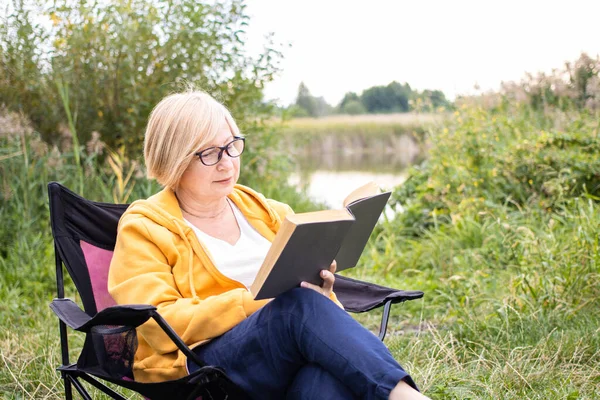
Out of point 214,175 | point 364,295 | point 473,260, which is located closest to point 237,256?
point 214,175

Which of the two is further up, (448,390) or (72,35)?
(72,35)

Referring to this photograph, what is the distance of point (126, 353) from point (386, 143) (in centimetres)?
1199

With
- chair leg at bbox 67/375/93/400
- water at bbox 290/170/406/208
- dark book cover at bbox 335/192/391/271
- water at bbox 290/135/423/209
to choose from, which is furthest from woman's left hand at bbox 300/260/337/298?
water at bbox 290/170/406/208

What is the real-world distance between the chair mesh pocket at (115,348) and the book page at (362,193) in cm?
69

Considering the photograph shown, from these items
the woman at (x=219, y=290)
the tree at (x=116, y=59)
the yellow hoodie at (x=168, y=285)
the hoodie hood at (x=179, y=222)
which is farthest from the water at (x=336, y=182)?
the yellow hoodie at (x=168, y=285)

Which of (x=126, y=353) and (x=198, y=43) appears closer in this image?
(x=126, y=353)

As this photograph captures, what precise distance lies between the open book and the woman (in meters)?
0.05

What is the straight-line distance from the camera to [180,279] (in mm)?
2045

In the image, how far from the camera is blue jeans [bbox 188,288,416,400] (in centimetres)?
167

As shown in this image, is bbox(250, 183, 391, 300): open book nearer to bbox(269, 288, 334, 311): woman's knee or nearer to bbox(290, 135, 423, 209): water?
bbox(269, 288, 334, 311): woman's knee

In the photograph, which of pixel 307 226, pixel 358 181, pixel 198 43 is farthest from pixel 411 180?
pixel 307 226

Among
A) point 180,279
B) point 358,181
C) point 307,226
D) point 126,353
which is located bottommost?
point 358,181

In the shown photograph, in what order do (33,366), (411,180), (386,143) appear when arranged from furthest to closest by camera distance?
(386,143), (411,180), (33,366)

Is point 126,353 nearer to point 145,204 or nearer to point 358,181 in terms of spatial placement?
point 145,204
